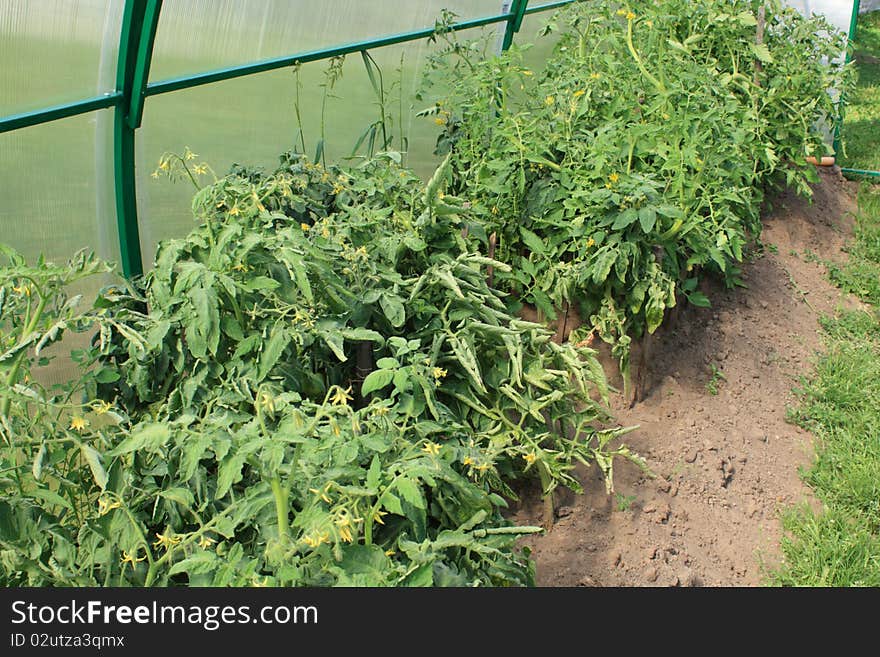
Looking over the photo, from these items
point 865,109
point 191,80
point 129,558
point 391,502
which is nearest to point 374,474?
point 391,502

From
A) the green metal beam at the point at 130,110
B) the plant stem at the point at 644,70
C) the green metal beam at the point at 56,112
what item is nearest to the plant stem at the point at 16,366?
the green metal beam at the point at 56,112

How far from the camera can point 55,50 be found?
2426 millimetres

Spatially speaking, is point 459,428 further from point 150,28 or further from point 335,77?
point 335,77

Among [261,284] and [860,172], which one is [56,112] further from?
[860,172]

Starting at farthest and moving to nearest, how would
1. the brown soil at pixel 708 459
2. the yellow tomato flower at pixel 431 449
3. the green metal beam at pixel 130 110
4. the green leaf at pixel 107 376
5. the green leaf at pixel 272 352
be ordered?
the brown soil at pixel 708 459, the green metal beam at pixel 130 110, the green leaf at pixel 107 376, the green leaf at pixel 272 352, the yellow tomato flower at pixel 431 449

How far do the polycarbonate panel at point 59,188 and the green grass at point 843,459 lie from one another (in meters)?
2.34

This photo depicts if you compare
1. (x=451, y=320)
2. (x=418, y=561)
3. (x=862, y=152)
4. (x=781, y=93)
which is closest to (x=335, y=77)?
(x=451, y=320)

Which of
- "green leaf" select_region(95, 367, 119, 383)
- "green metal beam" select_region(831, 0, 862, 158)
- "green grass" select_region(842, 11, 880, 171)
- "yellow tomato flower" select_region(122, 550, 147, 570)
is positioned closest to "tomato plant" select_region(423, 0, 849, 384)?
"green leaf" select_region(95, 367, 119, 383)

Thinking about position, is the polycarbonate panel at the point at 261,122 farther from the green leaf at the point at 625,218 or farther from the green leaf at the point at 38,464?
the green leaf at the point at 38,464

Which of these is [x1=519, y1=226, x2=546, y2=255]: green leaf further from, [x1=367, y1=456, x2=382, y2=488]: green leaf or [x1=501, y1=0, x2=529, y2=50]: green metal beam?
[x1=501, y1=0, x2=529, y2=50]: green metal beam

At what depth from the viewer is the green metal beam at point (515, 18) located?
480 cm

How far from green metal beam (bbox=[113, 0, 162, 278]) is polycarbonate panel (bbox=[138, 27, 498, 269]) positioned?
8 centimetres

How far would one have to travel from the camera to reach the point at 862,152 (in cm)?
650

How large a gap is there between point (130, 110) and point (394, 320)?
1075mm
